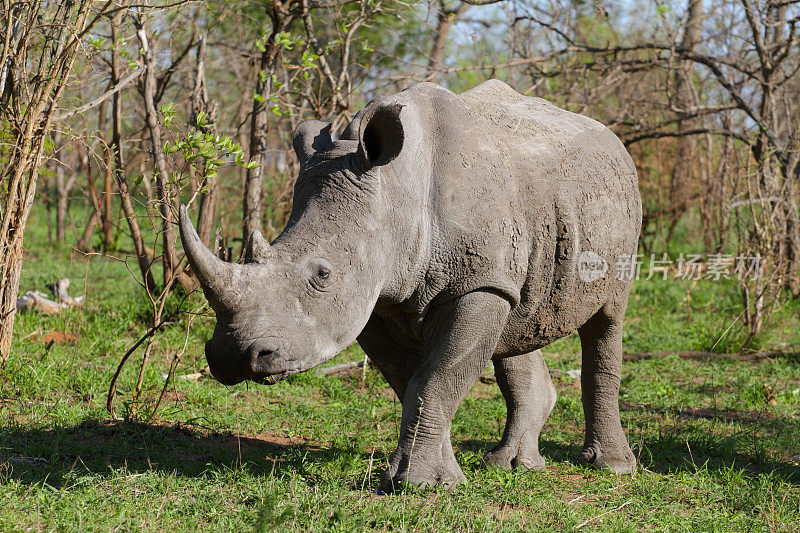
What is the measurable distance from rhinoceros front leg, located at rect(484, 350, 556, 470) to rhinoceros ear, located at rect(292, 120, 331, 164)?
162 cm

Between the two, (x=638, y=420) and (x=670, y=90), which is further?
(x=670, y=90)

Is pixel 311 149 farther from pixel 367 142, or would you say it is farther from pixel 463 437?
pixel 463 437

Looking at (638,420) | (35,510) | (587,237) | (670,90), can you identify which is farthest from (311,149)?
(670,90)

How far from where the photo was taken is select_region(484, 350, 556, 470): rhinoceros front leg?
456cm

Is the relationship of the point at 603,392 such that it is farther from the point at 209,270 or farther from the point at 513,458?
the point at 209,270

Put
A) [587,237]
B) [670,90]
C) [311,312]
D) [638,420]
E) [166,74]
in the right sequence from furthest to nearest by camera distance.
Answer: [670,90], [166,74], [638,420], [587,237], [311,312]

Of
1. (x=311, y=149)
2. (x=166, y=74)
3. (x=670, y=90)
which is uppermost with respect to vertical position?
(x=670, y=90)

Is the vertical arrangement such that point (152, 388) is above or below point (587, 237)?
below

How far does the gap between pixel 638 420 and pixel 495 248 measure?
2.50m

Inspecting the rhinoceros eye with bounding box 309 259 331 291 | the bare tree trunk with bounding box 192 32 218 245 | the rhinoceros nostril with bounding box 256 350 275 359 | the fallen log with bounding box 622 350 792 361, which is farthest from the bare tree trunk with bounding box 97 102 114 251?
the fallen log with bounding box 622 350 792 361

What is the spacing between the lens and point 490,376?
6.68 metres

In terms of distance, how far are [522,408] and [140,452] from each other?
77.6 inches

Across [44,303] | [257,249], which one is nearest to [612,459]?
[257,249]

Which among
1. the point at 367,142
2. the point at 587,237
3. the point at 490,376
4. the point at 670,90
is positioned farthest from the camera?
the point at 670,90
